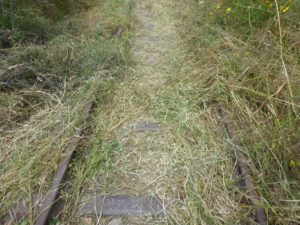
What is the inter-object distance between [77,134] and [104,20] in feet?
13.0

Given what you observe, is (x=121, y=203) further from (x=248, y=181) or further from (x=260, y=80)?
(x=260, y=80)

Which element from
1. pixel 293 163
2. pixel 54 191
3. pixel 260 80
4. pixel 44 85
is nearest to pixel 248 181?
pixel 293 163

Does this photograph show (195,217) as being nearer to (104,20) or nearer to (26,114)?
(26,114)

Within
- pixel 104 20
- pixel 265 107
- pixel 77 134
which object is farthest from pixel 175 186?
pixel 104 20

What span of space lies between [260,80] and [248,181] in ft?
4.84

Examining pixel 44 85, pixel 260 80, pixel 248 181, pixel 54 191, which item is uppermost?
pixel 260 80

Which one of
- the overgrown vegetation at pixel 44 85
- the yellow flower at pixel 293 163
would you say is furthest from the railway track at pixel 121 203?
the yellow flower at pixel 293 163

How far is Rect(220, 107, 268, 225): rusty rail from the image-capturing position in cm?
229

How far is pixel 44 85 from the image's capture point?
4000 millimetres

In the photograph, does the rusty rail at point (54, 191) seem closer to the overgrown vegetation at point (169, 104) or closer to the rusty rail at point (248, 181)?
the overgrown vegetation at point (169, 104)

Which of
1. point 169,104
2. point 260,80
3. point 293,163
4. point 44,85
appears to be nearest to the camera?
point 293,163

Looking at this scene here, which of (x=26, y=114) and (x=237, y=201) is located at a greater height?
(x=237, y=201)

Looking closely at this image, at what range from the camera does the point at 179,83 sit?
4172 mm

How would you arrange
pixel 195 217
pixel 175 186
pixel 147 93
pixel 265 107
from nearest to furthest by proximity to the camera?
1. pixel 195 217
2. pixel 175 186
3. pixel 265 107
4. pixel 147 93
